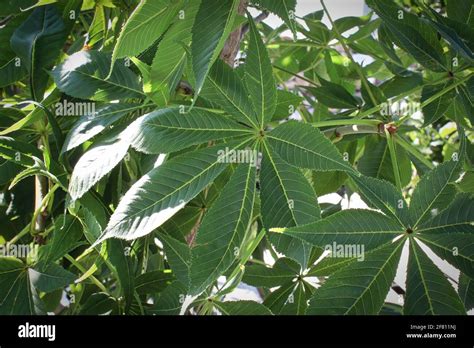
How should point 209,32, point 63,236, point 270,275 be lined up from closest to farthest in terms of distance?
point 209,32 → point 63,236 → point 270,275

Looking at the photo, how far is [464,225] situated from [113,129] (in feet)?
1.00

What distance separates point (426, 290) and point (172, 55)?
0.92 feet

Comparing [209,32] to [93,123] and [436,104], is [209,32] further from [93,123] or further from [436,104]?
[436,104]

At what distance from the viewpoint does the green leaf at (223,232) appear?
0.50 metres

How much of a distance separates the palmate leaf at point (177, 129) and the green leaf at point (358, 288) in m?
0.14

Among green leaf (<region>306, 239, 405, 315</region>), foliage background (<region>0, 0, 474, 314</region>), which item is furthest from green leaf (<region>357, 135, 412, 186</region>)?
green leaf (<region>306, 239, 405, 315</region>)

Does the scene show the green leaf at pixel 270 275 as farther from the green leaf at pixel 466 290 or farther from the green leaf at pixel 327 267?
the green leaf at pixel 466 290

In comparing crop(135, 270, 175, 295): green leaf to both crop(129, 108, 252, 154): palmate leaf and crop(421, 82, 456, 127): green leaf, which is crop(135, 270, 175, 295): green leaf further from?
crop(421, 82, 456, 127): green leaf

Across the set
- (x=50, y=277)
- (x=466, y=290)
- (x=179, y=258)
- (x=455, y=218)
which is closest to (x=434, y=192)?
(x=455, y=218)

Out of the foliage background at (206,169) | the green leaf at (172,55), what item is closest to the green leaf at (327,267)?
the foliage background at (206,169)

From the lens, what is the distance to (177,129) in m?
0.52

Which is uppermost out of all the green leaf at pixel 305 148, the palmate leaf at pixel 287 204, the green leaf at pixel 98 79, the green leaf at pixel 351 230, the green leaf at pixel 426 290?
the green leaf at pixel 98 79
